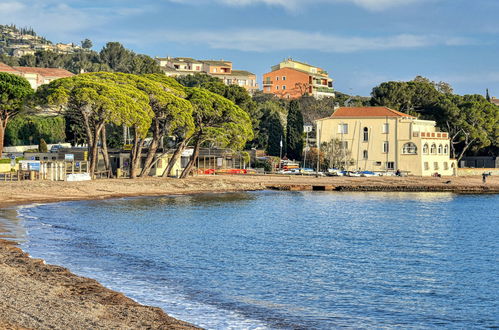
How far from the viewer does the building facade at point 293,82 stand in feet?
599

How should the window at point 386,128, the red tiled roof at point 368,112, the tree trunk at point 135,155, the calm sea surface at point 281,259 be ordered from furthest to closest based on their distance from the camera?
the red tiled roof at point 368,112 → the window at point 386,128 → the tree trunk at point 135,155 → the calm sea surface at point 281,259

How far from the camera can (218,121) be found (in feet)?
267

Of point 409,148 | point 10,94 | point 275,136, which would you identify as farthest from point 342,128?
point 10,94

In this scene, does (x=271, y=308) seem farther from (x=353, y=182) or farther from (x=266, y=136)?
(x=266, y=136)

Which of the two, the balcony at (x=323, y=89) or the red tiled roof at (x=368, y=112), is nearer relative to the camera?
the red tiled roof at (x=368, y=112)

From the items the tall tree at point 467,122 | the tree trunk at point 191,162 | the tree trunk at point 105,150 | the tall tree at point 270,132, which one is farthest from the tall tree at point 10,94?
the tall tree at point 467,122

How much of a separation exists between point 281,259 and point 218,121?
161 feet

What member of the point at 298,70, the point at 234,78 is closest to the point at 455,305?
the point at 298,70

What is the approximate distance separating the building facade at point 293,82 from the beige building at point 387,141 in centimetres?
6926

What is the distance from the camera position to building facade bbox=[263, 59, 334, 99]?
599ft

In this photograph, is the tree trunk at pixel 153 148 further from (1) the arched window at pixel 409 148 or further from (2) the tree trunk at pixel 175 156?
(1) the arched window at pixel 409 148

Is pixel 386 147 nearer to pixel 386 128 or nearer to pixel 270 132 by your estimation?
pixel 386 128

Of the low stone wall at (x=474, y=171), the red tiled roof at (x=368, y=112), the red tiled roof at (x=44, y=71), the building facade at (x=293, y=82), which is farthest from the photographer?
the building facade at (x=293, y=82)

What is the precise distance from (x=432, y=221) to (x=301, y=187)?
104 ft
